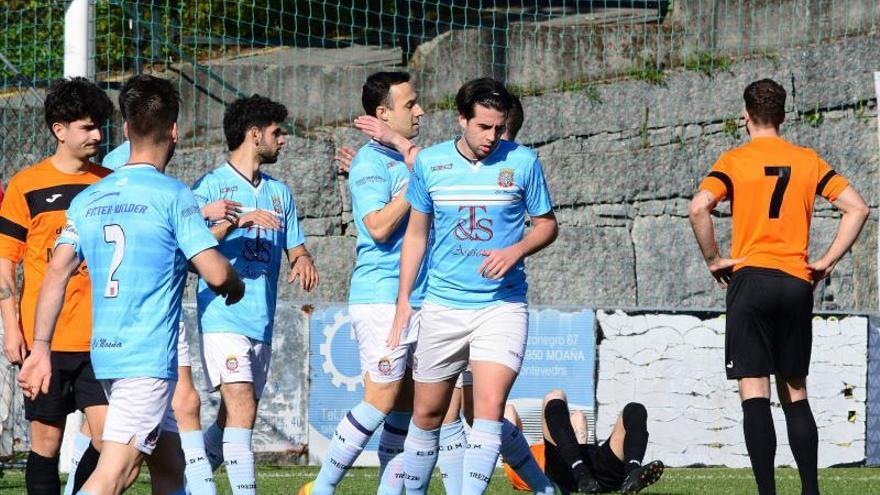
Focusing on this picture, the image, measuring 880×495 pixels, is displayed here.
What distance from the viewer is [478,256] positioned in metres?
6.67

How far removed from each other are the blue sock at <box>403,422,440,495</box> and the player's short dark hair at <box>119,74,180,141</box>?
2116 millimetres

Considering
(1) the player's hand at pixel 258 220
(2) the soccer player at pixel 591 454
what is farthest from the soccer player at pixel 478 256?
(2) the soccer player at pixel 591 454

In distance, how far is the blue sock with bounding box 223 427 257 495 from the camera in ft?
23.6

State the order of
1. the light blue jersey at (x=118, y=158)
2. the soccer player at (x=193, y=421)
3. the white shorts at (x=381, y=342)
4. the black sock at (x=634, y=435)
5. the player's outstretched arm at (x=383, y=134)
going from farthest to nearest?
the black sock at (x=634, y=435) → the light blue jersey at (x=118, y=158) → the player's outstretched arm at (x=383, y=134) → the white shorts at (x=381, y=342) → the soccer player at (x=193, y=421)

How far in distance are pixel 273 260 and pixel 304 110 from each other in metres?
5.26

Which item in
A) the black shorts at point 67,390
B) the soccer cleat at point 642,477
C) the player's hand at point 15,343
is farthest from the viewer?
the soccer cleat at point 642,477

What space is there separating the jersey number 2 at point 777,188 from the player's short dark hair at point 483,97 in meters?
1.46

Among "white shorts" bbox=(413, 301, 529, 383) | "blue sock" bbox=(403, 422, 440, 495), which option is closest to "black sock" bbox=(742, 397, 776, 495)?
"white shorts" bbox=(413, 301, 529, 383)

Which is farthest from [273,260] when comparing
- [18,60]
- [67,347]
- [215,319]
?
[18,60]

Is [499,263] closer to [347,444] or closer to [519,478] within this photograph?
[347,444]

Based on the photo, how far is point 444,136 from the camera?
12492 mm

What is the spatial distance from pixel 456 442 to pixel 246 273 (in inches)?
52.3

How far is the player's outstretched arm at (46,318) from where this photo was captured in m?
5.40

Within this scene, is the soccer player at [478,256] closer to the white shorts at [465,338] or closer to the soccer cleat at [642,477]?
the white shorts at [465,338]
